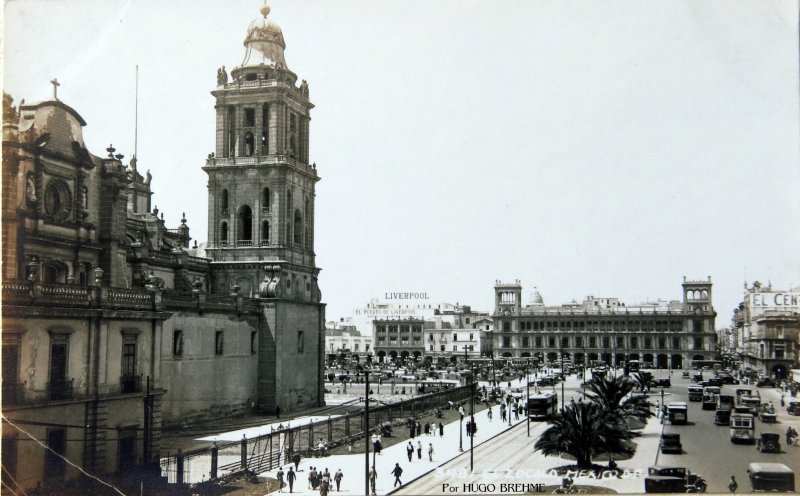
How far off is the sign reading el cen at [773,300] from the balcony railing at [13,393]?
49.9m

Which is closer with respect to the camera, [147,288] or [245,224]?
[147,288]

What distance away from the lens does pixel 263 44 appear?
66.1 m

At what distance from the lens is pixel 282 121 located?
65.1 meters

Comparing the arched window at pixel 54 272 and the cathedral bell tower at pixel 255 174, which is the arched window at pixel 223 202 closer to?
the cathedral bell tower at pixel 255 174

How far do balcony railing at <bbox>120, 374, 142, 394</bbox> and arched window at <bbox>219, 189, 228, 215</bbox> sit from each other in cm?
2811

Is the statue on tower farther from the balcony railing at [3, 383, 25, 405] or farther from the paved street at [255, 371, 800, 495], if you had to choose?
the balcony railing at [3, 383, 25, 405]

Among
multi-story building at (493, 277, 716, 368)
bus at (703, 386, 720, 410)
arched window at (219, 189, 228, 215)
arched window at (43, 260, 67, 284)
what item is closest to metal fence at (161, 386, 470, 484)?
→ arched window at (43, 260, 67, 284)

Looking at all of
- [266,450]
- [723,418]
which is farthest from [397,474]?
[723,418]

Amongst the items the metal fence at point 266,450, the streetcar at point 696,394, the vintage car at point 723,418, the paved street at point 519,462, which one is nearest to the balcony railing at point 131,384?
the metal fence at point 266,450

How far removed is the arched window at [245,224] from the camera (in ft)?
216

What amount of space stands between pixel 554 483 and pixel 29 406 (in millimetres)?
21787

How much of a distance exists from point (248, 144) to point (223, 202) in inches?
207

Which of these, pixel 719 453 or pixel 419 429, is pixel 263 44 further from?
pixel 719 453

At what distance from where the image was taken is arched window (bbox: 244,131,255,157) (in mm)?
66250
